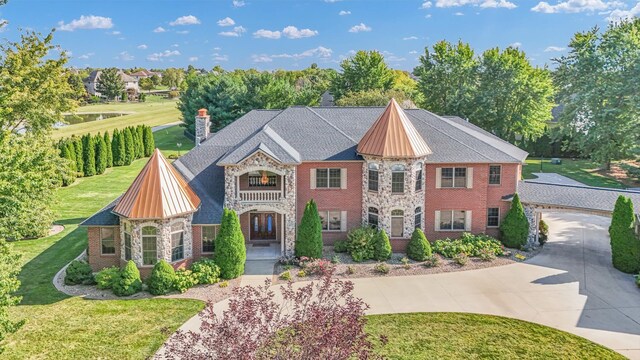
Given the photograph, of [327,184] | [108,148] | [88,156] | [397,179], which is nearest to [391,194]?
[397,179]

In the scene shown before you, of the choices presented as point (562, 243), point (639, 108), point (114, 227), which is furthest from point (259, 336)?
point (639, 108)

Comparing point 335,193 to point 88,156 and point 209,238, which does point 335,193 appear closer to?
point 209,238

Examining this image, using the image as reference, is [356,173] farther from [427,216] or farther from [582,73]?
[582,73]

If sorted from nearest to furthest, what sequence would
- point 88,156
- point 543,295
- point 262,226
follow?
1. point 543,295
2. point 262,226
3. point 88,156

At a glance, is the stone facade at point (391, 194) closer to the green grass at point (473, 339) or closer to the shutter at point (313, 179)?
the shutter at point (313, 179)

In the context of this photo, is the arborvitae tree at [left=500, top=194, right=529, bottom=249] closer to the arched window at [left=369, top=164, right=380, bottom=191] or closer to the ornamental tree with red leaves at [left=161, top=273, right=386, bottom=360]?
the arched window at [left=369, top=164, right=380, bottom=191]

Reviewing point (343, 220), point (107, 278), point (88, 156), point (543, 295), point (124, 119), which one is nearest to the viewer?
point (543, 295)

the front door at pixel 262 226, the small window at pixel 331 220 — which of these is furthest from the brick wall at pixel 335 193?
the front door at pixel 262 226
